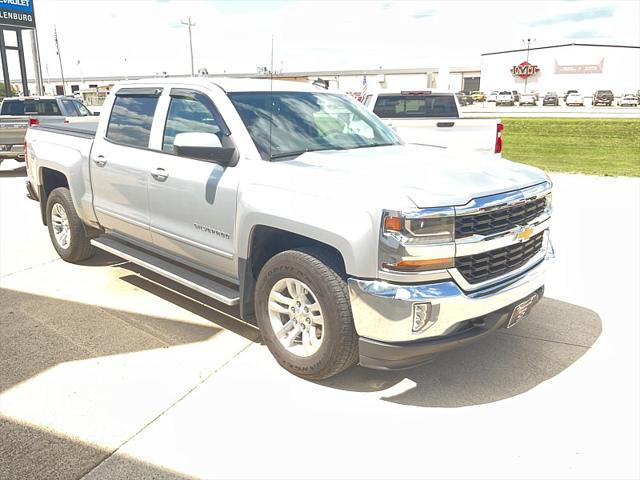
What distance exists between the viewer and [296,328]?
3.74m

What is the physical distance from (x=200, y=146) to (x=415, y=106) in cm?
802

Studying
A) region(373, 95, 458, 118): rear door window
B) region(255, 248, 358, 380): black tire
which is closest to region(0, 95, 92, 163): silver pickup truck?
region(373, 95, 458, 118): rear door window

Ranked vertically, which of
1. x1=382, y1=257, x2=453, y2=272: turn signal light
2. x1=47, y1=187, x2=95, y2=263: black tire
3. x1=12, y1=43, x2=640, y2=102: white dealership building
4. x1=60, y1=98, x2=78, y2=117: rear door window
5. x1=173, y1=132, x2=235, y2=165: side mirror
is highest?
x1=12, y1=43, x2=640, y2=102: white dealership building

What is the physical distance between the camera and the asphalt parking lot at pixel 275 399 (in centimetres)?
294

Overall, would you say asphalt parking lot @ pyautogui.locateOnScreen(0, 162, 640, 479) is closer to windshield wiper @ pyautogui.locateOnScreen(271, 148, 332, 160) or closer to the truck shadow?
the truck shadow

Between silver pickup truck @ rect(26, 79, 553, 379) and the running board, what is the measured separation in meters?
0.02

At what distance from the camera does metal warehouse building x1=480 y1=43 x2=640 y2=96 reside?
8744 cm

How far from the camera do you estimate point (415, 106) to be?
11055 mm

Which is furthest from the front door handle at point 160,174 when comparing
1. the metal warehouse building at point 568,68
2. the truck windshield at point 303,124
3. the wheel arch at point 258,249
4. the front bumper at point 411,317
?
the metal warehouse building at point 568,68

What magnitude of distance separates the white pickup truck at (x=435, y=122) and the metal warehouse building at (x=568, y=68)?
86.6 m

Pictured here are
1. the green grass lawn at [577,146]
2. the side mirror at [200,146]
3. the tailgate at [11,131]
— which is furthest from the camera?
the green grass lawn at [577,146]

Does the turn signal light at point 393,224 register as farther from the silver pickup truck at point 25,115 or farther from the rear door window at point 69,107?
the rear door window at point 69,107

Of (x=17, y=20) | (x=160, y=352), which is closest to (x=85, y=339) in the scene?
(x=160, y=352)

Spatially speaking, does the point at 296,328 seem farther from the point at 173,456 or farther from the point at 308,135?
the point at 308,135
